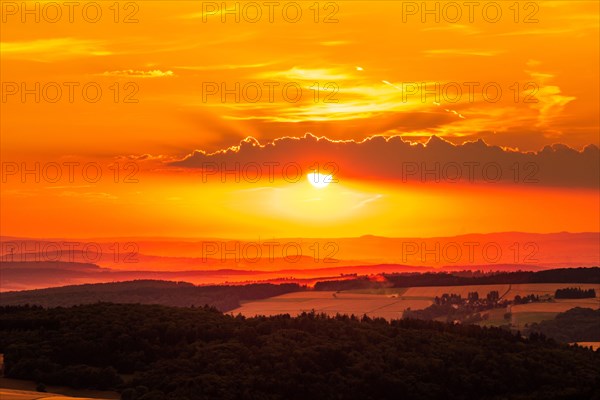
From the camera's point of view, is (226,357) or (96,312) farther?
(96,312)

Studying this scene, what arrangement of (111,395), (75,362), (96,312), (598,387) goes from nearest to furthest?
(111,395), (75,362), (598,387), (96,312)

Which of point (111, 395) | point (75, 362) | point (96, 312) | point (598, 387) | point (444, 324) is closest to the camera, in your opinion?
point (111, 395)

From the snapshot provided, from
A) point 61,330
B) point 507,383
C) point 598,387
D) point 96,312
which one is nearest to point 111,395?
point 61,330

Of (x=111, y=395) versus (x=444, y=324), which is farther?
(x=444, y=324)

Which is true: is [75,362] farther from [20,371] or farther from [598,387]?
[598,387]

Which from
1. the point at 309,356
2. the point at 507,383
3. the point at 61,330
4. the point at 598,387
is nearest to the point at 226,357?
the point at 309,356

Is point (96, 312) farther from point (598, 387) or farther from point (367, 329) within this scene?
point (598, 387)
